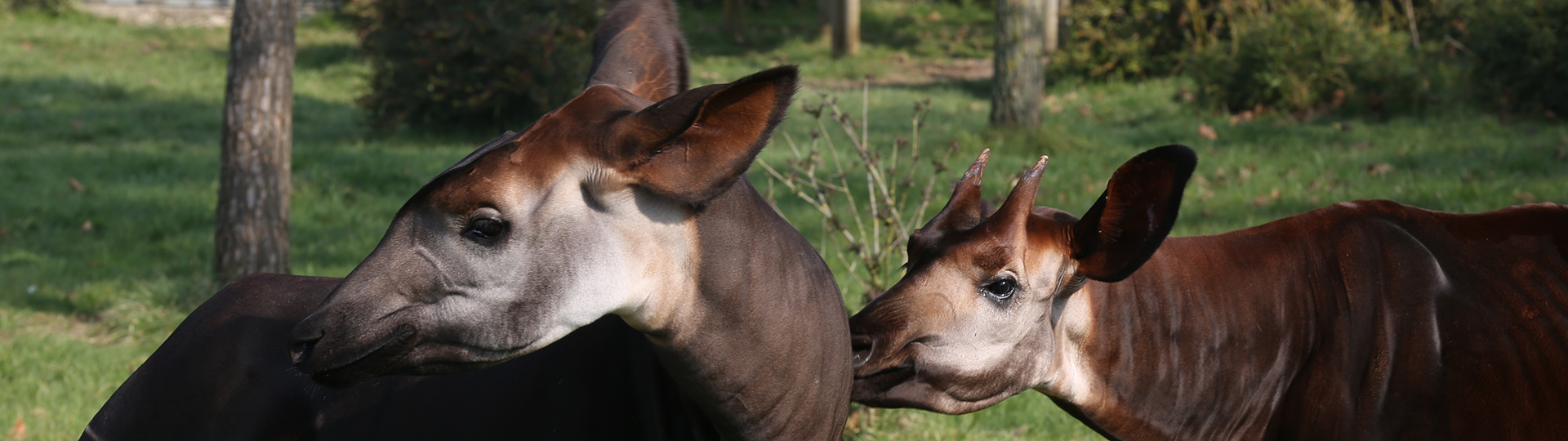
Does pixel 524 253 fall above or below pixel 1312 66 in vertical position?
above

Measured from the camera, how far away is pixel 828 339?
2.12m

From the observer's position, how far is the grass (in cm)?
604

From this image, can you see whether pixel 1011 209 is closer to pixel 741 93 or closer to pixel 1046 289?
pixel 1046 289

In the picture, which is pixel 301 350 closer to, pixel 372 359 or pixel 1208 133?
pixel 372 359

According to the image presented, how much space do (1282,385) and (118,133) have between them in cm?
1365

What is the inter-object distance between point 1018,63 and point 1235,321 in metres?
8.44

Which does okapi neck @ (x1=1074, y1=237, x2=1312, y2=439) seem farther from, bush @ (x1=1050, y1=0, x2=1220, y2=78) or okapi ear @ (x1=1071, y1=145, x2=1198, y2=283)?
bush @ (x1=1050, y1=0, x2=1220, y2=78)

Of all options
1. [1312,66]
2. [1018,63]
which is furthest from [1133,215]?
[1312,66]

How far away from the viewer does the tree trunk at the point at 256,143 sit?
6.62 metres

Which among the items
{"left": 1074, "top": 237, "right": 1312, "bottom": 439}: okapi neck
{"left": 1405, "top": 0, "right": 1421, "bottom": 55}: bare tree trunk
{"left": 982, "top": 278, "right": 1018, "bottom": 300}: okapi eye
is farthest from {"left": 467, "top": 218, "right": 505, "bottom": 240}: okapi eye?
{"left": 1405, "top": 0, "right": 1421, "bottom": 55}: bare tree trunk

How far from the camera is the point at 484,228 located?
1.79m

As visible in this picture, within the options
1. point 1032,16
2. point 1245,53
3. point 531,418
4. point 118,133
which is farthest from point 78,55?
point 531,418

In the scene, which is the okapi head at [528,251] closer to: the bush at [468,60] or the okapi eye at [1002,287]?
the okapi eye at [1002,287]

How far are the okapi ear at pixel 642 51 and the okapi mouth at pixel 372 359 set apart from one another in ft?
2.16
